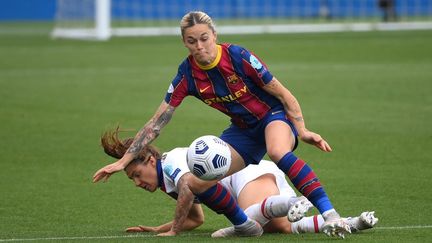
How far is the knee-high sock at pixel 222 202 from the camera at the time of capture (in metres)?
8.05

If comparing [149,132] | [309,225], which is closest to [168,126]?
[149,132]

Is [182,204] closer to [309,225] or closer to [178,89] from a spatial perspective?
[178,89]

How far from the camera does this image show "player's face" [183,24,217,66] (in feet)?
26.2

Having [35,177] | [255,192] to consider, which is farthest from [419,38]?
[255,192]

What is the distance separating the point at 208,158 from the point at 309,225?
1.15 meters

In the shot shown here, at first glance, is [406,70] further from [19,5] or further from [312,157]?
[19,5]

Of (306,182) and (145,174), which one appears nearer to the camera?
(306,182)

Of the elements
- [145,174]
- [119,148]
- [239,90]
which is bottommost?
[145,174]

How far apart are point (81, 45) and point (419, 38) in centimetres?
949

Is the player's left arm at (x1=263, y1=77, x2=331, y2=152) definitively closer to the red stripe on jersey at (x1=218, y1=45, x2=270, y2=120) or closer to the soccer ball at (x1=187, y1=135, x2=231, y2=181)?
the red stripe on jersey at (x1=218, y1=45, x2=270, y2=120)

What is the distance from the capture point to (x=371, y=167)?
12000 mm

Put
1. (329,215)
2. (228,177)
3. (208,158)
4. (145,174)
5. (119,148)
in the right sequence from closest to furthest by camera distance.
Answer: (329,215) → (208,158) → (145,174) → (119,148) → (228,177)

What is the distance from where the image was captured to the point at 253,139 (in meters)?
8.37

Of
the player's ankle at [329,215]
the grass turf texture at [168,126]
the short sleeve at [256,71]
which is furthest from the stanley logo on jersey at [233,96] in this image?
the player's ankle at [329,215]
